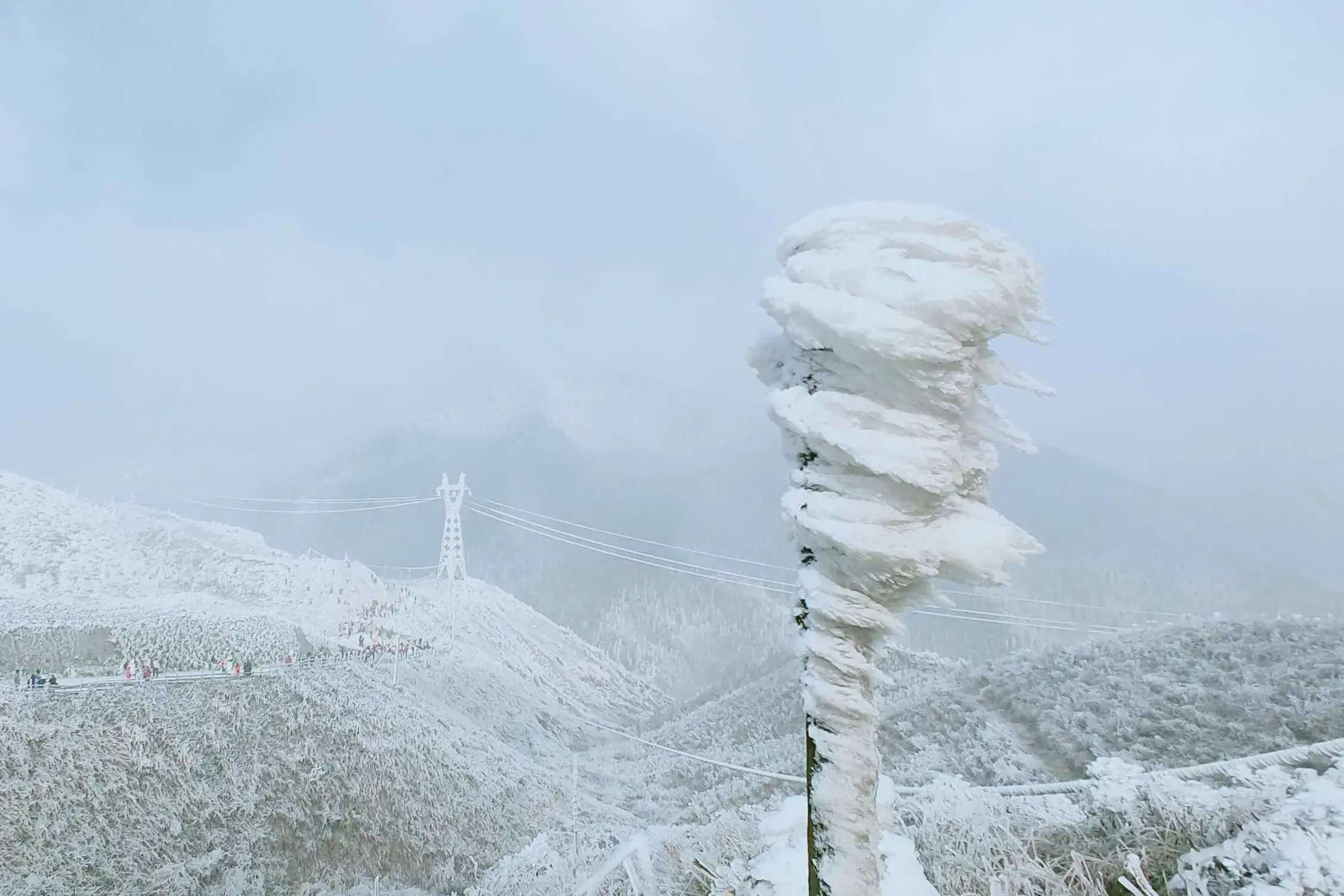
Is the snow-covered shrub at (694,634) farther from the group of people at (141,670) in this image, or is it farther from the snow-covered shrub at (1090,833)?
the group of people at (141,670)

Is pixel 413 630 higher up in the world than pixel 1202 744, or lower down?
higher up

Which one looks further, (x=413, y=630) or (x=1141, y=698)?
(x=413, y=630)

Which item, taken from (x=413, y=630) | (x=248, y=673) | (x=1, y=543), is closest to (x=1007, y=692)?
(x=413, y=630)

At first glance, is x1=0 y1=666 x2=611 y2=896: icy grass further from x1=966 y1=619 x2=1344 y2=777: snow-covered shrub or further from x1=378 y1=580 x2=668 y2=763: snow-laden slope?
x1=966 y1=619 x2=1344 y2=777: snow-covered shrub

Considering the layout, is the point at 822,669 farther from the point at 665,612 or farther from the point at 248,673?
the point at 665,612

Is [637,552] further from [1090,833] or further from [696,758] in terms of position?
[1090,833]

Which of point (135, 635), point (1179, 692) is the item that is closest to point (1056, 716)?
point (1179, 692)
